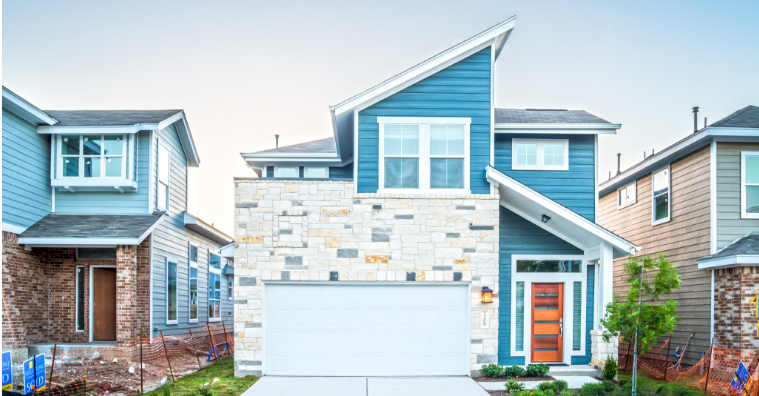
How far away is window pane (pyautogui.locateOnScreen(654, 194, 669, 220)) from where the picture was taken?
47.9 ft

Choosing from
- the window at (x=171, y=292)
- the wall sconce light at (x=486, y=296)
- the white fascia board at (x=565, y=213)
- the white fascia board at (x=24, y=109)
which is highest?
the white fascia board at (x=24, y=109)

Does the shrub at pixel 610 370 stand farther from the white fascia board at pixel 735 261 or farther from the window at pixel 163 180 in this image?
the window at pixel 163 180

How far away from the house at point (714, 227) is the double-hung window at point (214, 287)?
47.8ft

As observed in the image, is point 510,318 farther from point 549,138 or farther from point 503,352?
point 549,138

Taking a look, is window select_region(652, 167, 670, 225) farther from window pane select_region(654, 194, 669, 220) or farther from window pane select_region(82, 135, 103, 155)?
window pane select_region(82, 135, 103, 155)

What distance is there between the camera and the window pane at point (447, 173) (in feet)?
38.9

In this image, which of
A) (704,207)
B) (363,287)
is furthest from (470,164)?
(704,207)

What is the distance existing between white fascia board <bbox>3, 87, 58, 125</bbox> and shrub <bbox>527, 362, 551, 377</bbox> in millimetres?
12212

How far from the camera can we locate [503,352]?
41.0ft

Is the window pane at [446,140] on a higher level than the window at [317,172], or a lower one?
higher

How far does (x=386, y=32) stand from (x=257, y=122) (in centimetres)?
574

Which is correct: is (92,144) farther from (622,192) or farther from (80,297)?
(622,192)

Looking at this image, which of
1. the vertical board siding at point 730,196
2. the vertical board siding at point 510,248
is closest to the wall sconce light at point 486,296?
the vertical board siding at point 510,248

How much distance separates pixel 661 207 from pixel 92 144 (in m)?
14.6
